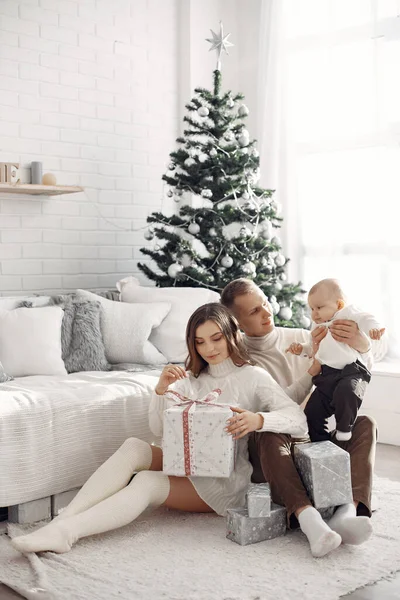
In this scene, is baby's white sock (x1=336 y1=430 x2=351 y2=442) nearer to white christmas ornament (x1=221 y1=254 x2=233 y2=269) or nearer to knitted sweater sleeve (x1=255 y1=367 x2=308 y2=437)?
knitted sweater sleeve (x1=255 y1=367 x2=308 y2=437)

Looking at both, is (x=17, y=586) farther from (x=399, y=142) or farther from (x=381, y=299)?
(x=399, y=142)

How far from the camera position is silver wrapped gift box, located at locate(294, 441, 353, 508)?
2600 millimetres

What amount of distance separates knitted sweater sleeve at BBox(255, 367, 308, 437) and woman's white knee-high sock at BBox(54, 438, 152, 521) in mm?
457

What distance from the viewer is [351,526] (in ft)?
8.15

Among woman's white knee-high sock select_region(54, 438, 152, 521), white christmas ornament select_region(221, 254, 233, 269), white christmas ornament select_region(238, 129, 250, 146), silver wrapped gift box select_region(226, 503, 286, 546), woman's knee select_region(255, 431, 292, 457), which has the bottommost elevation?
silver wrapped gift box select_region(226, 503, 286, 546)

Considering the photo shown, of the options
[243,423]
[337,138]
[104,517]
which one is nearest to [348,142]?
[337,138]

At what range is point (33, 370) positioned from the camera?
356cm

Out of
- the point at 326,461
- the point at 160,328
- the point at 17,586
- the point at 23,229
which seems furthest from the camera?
the point at 23,229

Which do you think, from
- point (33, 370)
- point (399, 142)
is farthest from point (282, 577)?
point (399, 142)

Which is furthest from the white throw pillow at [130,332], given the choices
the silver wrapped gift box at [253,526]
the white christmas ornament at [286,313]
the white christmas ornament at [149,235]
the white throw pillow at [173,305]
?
the silver wrapped gift box at [253,526]

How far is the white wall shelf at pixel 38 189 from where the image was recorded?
4129mm

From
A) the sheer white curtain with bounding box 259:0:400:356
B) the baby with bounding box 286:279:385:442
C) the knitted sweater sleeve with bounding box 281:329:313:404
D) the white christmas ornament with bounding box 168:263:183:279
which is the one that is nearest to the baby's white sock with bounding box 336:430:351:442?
the baby with bounding box 286:279:385:442

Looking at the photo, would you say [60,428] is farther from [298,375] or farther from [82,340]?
[298,375]

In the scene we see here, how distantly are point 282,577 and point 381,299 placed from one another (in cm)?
280
